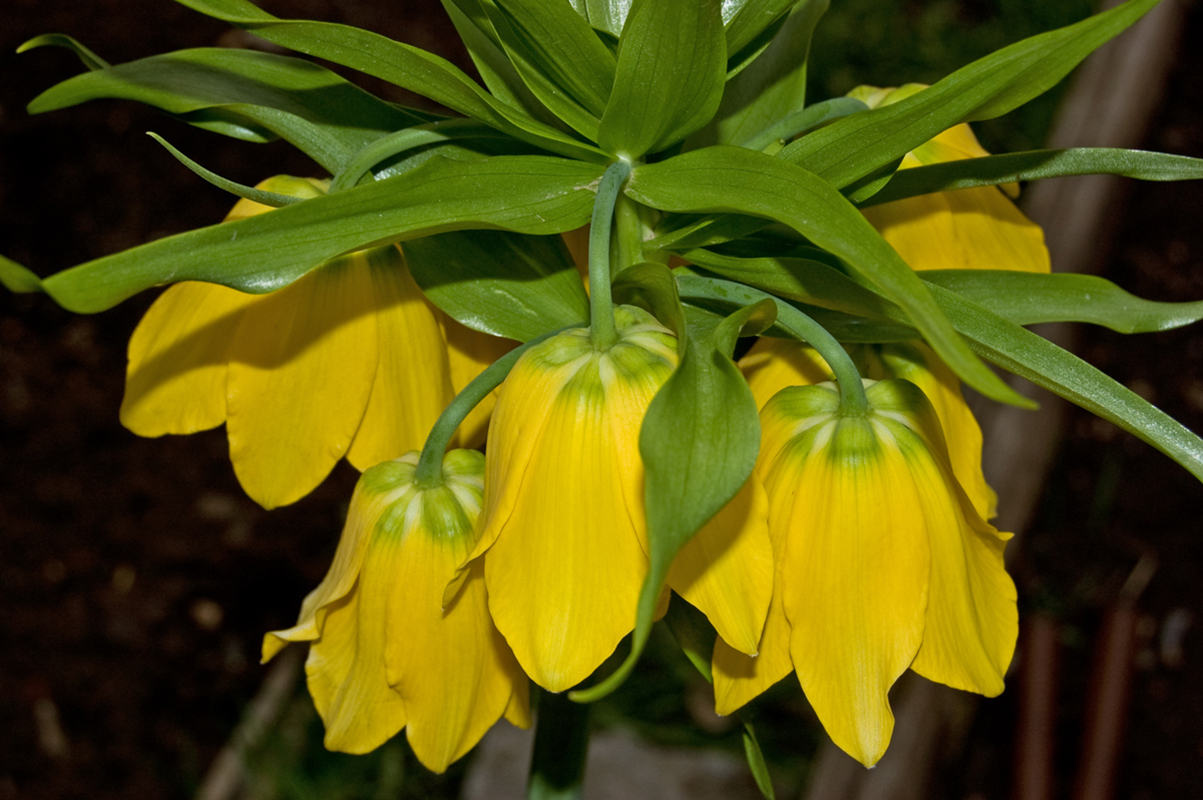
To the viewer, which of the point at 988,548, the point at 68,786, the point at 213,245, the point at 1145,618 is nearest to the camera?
the point at 213,245

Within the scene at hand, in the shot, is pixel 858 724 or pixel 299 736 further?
pixel 299 736

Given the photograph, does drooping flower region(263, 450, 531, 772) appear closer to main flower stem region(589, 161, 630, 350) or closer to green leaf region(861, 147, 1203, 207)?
main flower stem region(589, 161, 630, 350)

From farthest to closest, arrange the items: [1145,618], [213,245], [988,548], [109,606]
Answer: [1145,618], [109,606], [988,548], [213,245]

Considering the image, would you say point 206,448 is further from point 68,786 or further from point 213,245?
point 213,245

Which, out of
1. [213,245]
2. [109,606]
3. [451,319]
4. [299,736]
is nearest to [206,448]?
[109,606]

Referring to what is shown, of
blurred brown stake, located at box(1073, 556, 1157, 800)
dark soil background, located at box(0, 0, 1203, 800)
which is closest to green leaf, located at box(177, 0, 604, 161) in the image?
dark soil background, located at box(0, 0, 1203, 800)

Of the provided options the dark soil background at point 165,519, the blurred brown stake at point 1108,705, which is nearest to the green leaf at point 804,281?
the dark soil background at point 165,519

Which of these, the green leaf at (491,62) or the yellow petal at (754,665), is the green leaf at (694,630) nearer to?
the yellow petal at (754,665)

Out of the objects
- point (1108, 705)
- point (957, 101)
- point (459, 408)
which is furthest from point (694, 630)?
point (1108, 705)

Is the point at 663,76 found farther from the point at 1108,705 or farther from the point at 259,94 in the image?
the point at 1108,705
